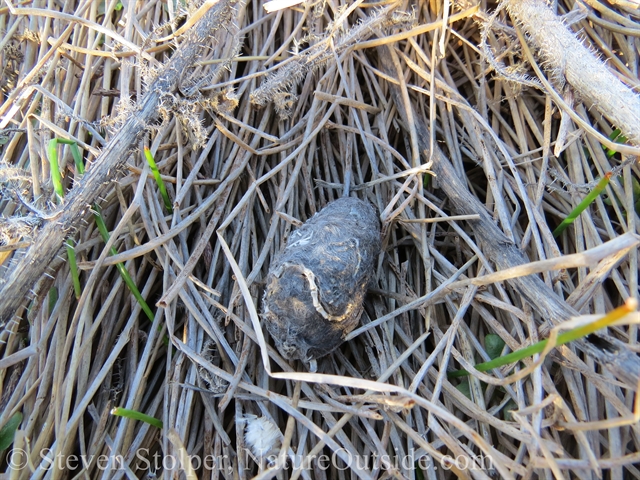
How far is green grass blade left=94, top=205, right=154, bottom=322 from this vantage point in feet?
4.02

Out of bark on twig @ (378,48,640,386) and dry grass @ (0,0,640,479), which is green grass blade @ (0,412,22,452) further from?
bark on twig @ (378,48,640,386)

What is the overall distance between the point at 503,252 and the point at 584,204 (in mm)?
258

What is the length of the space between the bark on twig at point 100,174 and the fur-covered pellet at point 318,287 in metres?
0.56

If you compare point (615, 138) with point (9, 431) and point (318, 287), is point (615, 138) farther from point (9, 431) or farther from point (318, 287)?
point (9, 431)

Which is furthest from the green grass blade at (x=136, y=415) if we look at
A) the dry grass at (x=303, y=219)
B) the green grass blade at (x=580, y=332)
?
the green grass blade at (x=580, y=332)

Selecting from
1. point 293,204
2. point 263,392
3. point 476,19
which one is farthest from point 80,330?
point 476,19

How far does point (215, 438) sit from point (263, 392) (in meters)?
0.20

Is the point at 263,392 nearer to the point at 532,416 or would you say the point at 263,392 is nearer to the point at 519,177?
the point at 532,416

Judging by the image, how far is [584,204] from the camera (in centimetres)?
118

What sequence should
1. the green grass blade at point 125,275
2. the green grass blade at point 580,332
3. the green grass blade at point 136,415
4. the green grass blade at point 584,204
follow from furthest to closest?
the green grass blade at point 125,275, the green grass blade at point 584,204, the green grass blade at point 136,415, the green grass blade at point 580,332

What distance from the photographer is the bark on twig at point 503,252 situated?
91cm

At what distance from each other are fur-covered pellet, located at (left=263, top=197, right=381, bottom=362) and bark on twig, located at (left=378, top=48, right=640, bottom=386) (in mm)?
373

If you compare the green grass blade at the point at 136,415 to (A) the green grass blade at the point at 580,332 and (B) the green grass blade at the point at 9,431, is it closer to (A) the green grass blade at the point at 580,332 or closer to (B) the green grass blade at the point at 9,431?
Result: (B) the green grass blade at the point at 9,431

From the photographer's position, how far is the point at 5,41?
1.57 meters
